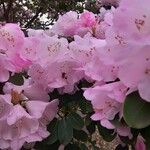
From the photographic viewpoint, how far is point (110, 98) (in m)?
1.08

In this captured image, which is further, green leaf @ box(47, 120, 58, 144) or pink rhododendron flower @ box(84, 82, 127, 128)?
green leaf @ box(47, 120, 58, 144)

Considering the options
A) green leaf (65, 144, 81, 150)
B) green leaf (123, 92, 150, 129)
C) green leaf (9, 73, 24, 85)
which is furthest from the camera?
green leaf (65, 144, 81, 150)

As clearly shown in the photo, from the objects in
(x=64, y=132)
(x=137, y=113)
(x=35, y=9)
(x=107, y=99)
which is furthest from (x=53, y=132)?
(x=35, y=9)

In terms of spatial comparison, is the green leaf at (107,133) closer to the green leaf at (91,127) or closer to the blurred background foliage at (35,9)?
the green leaf at (91,127)

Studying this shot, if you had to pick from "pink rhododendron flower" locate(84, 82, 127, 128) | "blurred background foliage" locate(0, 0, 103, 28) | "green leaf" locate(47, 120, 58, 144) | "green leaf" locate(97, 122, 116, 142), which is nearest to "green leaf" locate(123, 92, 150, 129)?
"pink rhododendron flower" locate(84, 82, 127, 128)

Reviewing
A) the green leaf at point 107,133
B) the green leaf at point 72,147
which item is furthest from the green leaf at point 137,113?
the green leaf at point 72,147

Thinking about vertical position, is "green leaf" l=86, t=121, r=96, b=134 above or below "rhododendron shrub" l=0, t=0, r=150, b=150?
below

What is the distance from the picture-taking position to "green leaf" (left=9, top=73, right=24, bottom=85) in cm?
143

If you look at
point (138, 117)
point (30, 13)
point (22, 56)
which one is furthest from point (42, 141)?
point (30, 13)

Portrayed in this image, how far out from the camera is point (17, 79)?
144 cm

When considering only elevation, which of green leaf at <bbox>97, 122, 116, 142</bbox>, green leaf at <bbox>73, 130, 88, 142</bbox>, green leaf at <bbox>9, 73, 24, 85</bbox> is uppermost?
green leaf at <bbox>9, 73, 24, 85</bbox>

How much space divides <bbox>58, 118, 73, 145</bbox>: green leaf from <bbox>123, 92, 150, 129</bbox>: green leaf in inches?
17.0

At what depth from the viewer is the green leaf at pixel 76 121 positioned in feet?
4.74

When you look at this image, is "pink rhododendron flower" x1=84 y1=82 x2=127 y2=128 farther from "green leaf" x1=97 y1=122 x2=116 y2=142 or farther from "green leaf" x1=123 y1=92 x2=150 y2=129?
"green leaf" x1=97 y1=122 x2=116 y2=142
